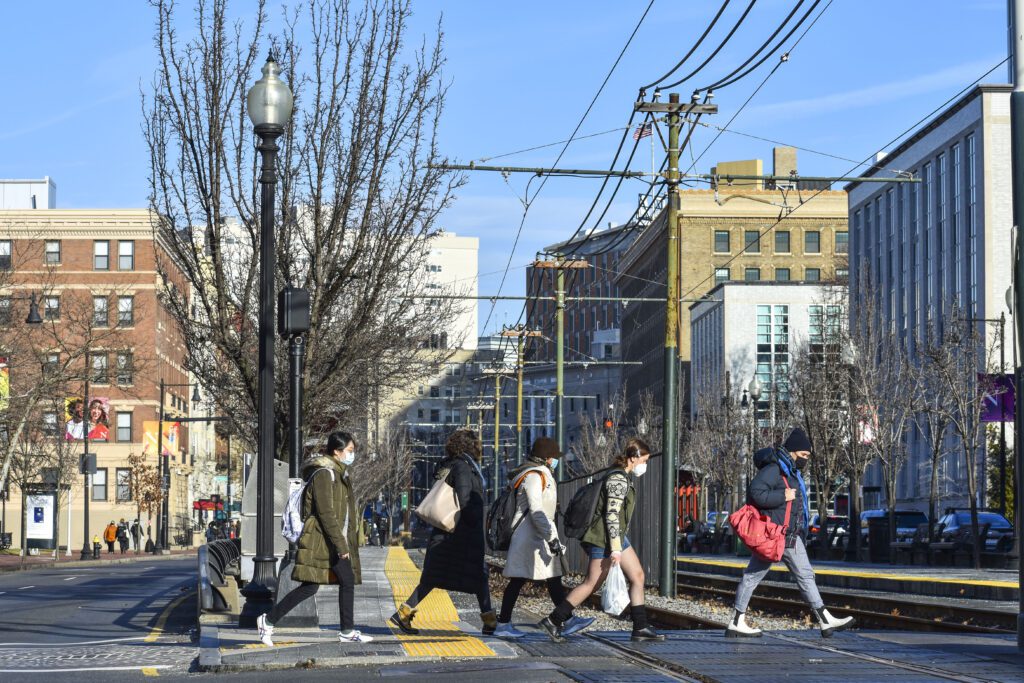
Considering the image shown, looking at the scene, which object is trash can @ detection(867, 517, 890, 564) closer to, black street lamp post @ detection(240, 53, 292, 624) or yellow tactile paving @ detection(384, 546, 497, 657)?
yellow tactile paving @ detection(384, 546, 497, 657)

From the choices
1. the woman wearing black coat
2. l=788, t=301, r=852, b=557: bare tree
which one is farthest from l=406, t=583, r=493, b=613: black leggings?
l=788, t=301, r=852, b=557: bare tree

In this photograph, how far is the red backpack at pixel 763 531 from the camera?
13.9 m

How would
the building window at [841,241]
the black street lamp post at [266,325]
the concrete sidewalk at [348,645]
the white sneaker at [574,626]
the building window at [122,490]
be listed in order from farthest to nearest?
1. the building window at [841,241]
2. the building window at [122,490]
3. the black street lamp post at [266,325]
4. the white sneaker at [574,626]
5. the concrete sidewalk at [348,645]

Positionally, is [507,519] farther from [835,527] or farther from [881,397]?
[835,527]

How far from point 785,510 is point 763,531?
251 mm

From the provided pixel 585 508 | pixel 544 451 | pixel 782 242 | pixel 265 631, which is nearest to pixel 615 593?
pixel 585 508

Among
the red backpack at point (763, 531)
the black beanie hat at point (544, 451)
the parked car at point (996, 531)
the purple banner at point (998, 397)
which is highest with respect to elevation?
the purple banner at point (998, 397)

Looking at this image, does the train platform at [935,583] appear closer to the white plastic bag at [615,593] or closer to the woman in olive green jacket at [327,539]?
the white plastic bag at [615,593]

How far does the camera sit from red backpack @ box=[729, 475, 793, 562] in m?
13.9

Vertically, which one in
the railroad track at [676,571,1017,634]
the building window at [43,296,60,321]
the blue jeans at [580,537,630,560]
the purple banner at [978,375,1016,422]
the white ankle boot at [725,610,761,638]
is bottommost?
the railroad track at [676,571,1017,634]

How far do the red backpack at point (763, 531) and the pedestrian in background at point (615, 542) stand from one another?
0.91 metres

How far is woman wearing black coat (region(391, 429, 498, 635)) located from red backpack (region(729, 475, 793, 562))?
212cm

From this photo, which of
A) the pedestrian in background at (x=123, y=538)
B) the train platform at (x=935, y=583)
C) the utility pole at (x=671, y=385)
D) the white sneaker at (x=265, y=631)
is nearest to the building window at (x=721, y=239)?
the pedestrian in background at (x=123, y=538)

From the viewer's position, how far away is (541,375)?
172 m
